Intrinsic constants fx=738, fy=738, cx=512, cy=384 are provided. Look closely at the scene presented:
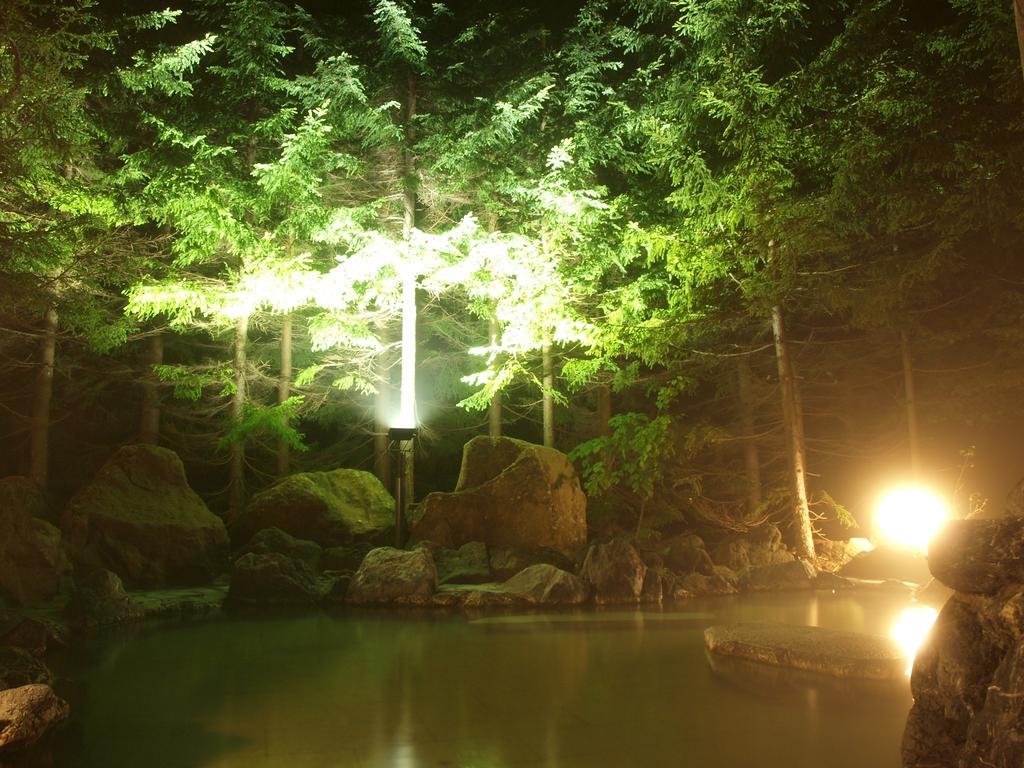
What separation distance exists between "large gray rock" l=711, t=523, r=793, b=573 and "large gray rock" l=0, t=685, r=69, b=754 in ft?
36.7

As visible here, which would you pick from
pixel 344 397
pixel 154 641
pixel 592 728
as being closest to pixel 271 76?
pixel 344 397

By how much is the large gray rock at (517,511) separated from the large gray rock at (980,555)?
10.5 m

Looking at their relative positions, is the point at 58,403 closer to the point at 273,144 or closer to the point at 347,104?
the point at 273,144

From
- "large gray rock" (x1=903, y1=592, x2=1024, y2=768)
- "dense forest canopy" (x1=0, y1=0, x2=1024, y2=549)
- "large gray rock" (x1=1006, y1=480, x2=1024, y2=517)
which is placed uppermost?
"dense forest canopy" (x1=0, y1=0, x2=1024, y2=549)

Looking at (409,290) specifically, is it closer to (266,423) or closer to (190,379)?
(266,423)

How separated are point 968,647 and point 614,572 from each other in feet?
27.4

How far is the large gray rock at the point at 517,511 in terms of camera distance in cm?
1465

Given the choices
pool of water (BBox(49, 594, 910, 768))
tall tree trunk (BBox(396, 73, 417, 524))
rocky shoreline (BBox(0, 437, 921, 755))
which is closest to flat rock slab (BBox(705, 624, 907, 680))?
pool of water (BBox(49, 594, 910, 768))

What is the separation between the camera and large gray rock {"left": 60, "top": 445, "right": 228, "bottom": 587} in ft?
41.5

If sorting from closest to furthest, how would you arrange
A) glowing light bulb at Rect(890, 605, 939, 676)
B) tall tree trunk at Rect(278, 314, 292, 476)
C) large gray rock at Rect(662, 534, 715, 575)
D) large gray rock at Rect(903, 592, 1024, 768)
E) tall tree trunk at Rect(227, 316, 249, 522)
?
large gray rock at Rect(903, 592, 1024, 768) → glowing light bulb at Rect(890, 605, 939, 676) → large gray rock at Rect(662, 534, 715, 575) → tall tree trunk at Rect(227, 316, 249, 522) → tall tree trunk at Rect(278, 314, 292, 476)

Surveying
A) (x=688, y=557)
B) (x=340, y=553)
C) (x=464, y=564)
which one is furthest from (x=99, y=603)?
(x=688, y=557)

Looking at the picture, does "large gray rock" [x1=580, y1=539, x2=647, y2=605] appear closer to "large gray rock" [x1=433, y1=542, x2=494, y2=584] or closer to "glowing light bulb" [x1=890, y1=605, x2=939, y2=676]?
"large gray rock" [x1=433, y1=542, x2=494, y2=584]

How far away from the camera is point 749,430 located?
55.3ft

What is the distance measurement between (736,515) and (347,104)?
13.1m
